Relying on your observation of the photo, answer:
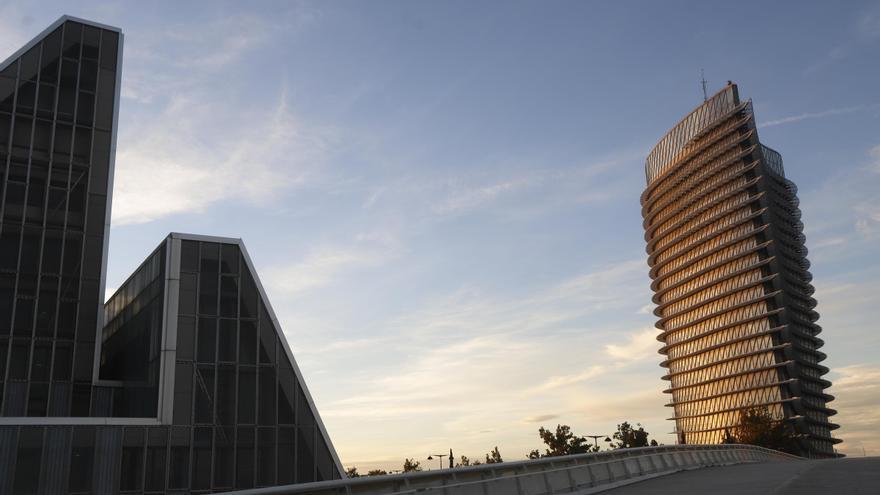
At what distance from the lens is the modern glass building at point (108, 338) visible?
127ft

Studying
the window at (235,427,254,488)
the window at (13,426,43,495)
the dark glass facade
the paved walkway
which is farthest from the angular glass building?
the window at (13,426,43,495)

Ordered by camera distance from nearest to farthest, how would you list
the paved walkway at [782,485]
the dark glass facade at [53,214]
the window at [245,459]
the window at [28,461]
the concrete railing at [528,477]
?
the concrete railing at [528,477], the paved walkway at [782,485], the window at [28,461], the window at [245,459], the dark glass facade at [53,214]

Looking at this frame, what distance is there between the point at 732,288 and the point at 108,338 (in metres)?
125

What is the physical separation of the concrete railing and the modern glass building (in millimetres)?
19491

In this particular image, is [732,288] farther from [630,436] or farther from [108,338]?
[108,338]

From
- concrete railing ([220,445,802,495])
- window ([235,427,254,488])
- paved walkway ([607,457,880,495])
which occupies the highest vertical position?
window ([235,427,254,488])

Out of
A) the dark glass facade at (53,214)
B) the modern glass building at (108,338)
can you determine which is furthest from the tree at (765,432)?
the dark glass facade at (53,214)

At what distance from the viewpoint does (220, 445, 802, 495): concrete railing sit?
49.5ft

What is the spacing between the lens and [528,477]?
66.0 ft

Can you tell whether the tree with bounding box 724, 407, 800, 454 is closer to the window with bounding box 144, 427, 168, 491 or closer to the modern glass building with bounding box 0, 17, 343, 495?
the modern glass building with bounding box 0, 17, 343, 495

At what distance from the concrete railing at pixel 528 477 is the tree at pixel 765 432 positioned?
96.4 metres

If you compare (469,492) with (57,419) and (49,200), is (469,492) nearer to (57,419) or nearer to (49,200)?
(57,419)

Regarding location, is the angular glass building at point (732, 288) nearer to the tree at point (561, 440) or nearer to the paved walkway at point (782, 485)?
the tree at point (561, 440)

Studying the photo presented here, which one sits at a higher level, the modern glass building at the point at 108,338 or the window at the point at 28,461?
the modern glass building at the point at 108,338
